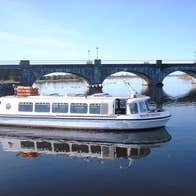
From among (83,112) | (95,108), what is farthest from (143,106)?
(83,112)

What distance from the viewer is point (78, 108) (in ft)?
96.5

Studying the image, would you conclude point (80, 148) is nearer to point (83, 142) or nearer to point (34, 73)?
point (83, 142)

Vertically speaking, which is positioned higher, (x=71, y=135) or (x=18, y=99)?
(x=18, y=99)

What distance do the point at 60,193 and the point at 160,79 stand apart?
238ft

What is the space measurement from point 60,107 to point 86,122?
2.63 meters

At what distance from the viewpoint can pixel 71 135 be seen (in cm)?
2766

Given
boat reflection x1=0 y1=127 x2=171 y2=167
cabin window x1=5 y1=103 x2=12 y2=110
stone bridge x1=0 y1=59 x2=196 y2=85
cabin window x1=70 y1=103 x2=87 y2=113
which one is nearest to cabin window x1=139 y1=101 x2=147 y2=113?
boat reflection x1=0 y1=127 x2=171 y2=167

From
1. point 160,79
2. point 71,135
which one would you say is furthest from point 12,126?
point 160,79

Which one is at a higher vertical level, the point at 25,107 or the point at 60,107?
the point at 60,107

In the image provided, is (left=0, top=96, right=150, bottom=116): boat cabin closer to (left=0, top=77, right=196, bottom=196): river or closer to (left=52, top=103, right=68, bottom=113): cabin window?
(left=52, top=103, right=68, bottom=113): cabin window

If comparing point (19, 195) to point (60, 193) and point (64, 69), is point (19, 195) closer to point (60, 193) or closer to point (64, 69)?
point (60, 193)

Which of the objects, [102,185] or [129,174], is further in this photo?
[129,174]

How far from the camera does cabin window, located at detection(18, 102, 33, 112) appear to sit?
3080cm

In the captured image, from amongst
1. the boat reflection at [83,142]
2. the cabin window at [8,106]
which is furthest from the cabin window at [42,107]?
the cabin window at [8,106]
